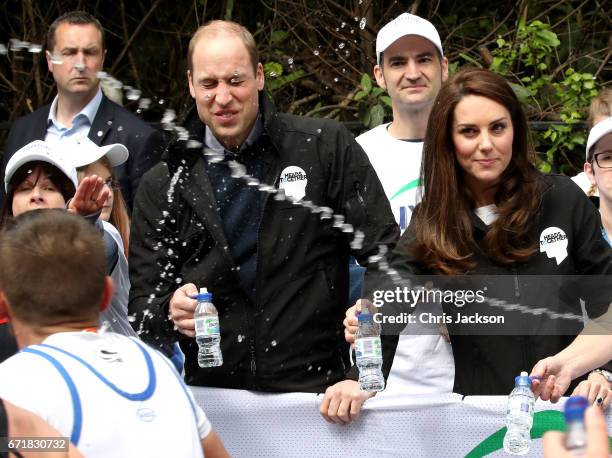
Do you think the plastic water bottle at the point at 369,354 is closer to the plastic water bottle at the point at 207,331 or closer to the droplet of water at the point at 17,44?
the plastic water bottle at the point at 207,331

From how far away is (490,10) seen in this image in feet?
31.7

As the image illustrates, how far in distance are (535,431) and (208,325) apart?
1.32 meters

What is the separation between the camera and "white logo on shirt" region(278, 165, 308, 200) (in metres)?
5.09

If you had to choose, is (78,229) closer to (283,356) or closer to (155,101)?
(283,356)

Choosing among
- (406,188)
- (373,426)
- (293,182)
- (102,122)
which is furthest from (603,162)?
(102,122)

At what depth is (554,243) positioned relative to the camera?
15.2ft

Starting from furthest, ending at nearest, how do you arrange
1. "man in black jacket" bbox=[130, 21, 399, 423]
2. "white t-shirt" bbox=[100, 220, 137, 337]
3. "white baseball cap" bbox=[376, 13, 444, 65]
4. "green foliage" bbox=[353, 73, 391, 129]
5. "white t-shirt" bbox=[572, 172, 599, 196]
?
"green foliage" bbox=[353, 73, 391, 129], "white t-shirt" bbox=[572, 172, 599, 196], "white baseball cap" bbox=[376, 13, 444, 65], "white t-shirt" bbox=[100, 220, 137, 337], "man in black jacket" bbox=[130, 21, 399, 423]

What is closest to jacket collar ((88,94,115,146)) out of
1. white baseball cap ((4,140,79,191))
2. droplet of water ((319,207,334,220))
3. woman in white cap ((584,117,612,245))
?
white baseball cap ((4,140,79,191))

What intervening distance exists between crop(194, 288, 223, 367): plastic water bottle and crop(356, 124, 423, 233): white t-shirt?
1.12 m

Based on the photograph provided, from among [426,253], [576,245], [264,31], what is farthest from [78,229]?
[264,31]

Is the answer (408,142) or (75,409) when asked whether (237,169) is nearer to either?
(408,142)

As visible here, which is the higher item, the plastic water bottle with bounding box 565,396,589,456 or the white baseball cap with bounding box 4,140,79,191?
the white baseball cap with bounding box 4,140,79,191

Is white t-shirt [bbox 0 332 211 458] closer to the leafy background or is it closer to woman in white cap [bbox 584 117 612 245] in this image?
woman in white cap [bbox 584 117 612 245]

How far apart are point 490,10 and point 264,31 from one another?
1845mm
